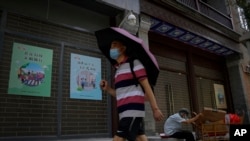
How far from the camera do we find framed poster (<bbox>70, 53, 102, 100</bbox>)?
19.2 feet

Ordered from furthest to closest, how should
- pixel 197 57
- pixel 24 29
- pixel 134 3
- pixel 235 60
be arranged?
pixel 235 60 → pixel 197 57 → pixel 134 3 → pixel 24 29

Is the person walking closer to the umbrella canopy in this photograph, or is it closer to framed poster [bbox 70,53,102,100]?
the umbrella canopy

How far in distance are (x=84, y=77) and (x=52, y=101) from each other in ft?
3.30

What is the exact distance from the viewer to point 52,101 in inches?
214

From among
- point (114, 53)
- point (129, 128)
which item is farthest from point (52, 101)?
point (129, 128)

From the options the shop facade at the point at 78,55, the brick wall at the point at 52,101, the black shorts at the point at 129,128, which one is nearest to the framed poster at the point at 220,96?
the shop facade at the point at 78,55

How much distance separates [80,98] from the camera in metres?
5.87

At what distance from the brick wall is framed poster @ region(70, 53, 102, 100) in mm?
112

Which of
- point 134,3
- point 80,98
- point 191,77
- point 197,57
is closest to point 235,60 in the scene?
point 197,57

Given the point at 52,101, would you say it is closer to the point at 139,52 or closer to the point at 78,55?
the point at 78,55

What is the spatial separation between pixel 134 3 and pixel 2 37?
12.1 ft

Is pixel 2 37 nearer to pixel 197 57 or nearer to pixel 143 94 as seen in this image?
pixel 143 94

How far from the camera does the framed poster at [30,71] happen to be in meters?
5.02

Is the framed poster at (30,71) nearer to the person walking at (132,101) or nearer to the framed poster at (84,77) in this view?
the framed poster at (84,77)
